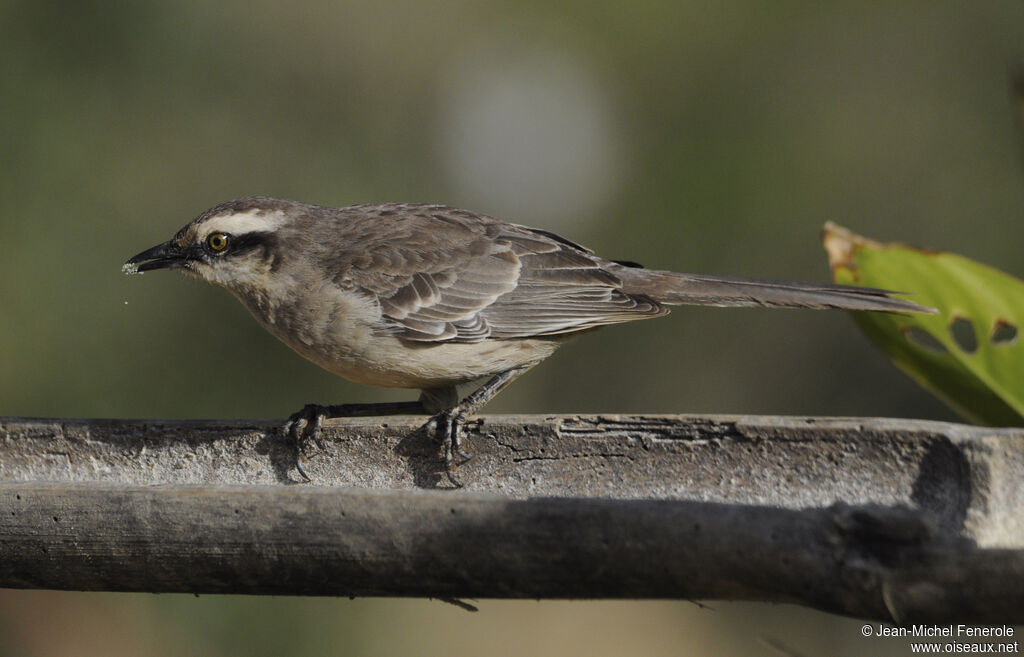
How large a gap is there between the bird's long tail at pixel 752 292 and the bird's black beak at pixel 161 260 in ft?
7.00

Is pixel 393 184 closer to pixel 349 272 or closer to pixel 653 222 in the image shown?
pixel 653 222

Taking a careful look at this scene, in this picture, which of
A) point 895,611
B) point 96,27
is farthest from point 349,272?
point 96,27

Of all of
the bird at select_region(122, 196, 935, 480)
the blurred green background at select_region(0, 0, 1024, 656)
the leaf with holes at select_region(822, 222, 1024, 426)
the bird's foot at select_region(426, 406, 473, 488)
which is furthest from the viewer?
the blurred green background at select_region(0, 0, 1024, 656)

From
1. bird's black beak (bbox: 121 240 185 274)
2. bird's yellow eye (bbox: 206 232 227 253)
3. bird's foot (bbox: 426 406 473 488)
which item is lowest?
bird's foot (bbox: 426 406 473 488)

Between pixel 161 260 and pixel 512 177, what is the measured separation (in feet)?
22.8

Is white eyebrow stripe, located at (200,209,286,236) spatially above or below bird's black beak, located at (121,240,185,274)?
above

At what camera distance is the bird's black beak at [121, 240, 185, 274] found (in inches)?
181

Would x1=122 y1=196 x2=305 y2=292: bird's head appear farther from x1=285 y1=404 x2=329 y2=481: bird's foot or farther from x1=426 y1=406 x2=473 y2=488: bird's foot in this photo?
x1=426 y1=406 x2=473 y2=488: bird's foot

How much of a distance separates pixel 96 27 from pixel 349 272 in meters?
5.71

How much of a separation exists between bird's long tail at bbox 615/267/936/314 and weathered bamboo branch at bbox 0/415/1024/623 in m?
1.15

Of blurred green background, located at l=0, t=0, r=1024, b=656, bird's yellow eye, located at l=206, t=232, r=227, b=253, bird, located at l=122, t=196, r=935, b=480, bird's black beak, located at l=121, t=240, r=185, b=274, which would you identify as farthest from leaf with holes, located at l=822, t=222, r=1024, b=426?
blurred green background, located at l=0, t=0, r=1024, b=656

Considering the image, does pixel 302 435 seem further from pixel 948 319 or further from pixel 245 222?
pixel 948 319

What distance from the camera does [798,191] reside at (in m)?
11.3

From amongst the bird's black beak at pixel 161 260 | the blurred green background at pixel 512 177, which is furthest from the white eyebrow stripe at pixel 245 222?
the blurred green background at pixel 512 177
